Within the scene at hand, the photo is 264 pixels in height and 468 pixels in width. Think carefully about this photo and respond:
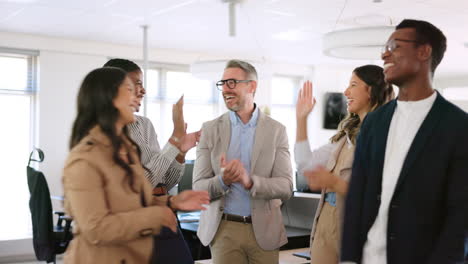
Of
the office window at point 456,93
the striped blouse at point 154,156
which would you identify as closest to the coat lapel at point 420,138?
the striped blouse at point 154,156

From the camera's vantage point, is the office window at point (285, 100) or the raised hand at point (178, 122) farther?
the office window at point (285, 100)

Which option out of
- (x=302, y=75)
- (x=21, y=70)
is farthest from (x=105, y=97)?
(x=302, y=75)

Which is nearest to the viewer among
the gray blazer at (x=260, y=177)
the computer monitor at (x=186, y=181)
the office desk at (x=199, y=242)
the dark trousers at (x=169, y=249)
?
the dark trousers at (x=169, y=249)

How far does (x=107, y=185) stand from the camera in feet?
5.32

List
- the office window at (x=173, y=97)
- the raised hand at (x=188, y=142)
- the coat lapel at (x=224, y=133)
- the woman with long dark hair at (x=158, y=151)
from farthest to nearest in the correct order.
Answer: the office window at (x=173, y=97) → the coat lapel at (x=224, y=133) → the raised hand at (x=188, y=142) → the woman with long dark hair at (x=158, y=151)

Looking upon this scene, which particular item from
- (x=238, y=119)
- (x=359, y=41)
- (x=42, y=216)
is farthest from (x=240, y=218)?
(x=42, y=216)

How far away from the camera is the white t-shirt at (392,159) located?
1.67 metres

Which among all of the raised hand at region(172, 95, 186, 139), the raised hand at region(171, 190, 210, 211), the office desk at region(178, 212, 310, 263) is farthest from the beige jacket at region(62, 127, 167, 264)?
the office desk at region(178, 212, 310, 263)

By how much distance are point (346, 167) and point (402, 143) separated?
2.04ft

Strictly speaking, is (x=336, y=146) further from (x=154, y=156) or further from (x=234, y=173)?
(x=154, y=156)

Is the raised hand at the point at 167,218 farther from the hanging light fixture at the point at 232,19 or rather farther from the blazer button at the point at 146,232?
the hanging light fixture at the point at 232,19

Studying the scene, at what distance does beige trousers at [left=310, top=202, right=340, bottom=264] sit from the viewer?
2320 millimetres

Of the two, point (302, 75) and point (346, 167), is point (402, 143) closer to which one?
point (346, 167)

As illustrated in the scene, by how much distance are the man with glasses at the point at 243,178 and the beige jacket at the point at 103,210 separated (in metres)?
0.79
